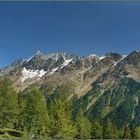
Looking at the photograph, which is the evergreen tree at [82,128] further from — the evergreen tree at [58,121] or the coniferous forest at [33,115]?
the evergreen tree at [58,121]

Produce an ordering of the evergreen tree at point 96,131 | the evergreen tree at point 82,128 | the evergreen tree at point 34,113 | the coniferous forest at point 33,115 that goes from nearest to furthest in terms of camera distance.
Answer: the coniferous forest at point 33,115 < the evergreen tree at point 34,113 < the evergreen tree at point 82,128 < the evergreen tree at point 96,131

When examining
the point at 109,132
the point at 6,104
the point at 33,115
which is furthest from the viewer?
the point at 109,132

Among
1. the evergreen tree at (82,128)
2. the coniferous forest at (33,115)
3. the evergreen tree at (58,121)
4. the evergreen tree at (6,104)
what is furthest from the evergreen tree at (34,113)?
the evergreen tree at (82,128)

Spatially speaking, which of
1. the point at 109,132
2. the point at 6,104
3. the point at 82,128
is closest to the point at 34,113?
the point at 6,104

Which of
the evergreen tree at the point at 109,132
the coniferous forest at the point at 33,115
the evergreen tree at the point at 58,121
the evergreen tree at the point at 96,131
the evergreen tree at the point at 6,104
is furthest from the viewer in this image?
the evergreen tree at the point at 109,132

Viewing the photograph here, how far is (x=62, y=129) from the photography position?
118438mm

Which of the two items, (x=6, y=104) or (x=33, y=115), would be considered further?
(x=33, y=115)

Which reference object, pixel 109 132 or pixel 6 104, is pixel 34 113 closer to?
pixel 6 104

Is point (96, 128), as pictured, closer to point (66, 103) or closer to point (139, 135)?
point (139, 135)

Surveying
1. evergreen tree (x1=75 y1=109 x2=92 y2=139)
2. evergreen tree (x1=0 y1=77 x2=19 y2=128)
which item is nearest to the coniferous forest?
evergreen tree (x1=0 y1=77 x2=19 y2=128)

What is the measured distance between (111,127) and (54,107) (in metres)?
75.8

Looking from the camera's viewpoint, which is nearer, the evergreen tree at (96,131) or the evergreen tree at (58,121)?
the evergreen tree at (58,121)

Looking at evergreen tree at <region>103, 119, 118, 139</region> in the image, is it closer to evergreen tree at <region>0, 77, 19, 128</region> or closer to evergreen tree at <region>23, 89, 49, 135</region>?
evergreen tree at <region>23, 89, 49, 135</region>

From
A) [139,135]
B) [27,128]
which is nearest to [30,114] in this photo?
[27,128]
